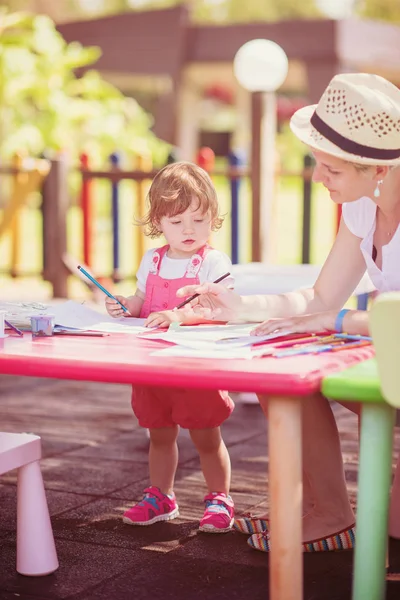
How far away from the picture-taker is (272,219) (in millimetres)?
6957

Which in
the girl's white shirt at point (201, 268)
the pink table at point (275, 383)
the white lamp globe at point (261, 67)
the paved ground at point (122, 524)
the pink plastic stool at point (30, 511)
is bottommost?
the paved ground at point (122, 524)

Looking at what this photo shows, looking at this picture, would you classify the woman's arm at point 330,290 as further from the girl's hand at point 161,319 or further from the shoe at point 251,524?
the shoe at point 251,524

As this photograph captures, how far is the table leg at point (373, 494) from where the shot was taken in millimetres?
2018

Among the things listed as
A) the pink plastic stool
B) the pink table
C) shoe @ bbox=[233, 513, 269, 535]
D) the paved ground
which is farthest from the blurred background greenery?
the pink table

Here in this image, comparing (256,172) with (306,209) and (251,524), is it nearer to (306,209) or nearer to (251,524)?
(306,209)

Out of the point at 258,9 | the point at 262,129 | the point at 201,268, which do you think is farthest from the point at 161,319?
the point at 258,9

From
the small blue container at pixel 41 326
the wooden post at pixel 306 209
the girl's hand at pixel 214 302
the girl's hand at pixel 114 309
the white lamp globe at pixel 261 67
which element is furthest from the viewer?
the wooden post at pixel 306 209

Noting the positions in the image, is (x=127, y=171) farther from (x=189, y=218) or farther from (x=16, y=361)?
(x=16, y=361)

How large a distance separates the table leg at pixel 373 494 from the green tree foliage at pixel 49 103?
8.82 meters

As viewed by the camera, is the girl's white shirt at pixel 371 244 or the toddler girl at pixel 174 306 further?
the toddler girl at pixel 174 306

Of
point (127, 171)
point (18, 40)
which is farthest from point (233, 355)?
point (18, 40)

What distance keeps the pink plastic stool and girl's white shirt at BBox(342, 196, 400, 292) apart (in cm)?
99

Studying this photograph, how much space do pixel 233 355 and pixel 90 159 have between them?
20.0 ft

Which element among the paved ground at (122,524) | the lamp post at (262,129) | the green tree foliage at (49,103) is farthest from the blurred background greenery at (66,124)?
the paved ground at (122,524)
